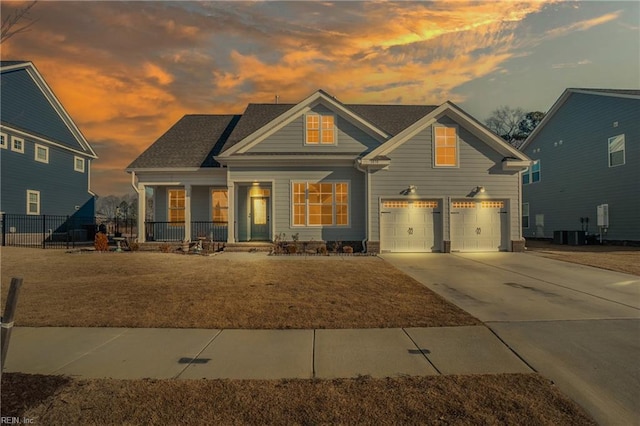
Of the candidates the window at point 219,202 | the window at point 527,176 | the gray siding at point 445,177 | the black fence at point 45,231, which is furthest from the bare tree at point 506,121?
the black fence at point 45,231

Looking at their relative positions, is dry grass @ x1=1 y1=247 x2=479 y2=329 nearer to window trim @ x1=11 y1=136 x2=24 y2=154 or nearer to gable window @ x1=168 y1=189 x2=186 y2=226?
gable window @ x1=168 y1=189 x2=186 y2=226

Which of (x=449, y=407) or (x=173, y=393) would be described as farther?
(x=173, y=393)

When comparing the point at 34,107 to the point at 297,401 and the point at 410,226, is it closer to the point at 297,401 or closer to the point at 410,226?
the point at 410,226

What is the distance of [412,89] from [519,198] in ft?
30.6

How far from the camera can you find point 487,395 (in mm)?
3551

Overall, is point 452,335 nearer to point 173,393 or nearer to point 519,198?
point 173,393

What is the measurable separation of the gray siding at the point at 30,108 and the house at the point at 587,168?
29.5 metres

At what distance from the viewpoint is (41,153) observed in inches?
960

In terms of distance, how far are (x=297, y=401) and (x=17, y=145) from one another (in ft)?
88.6

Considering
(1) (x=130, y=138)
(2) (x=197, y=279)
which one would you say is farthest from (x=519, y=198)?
(1) (x=130, y=138)

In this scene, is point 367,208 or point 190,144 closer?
point 367,208

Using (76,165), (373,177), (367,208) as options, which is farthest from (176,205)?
(76,165)

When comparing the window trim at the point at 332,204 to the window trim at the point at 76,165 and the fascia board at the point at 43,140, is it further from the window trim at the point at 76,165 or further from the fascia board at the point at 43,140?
the window trim at the point at 76,165

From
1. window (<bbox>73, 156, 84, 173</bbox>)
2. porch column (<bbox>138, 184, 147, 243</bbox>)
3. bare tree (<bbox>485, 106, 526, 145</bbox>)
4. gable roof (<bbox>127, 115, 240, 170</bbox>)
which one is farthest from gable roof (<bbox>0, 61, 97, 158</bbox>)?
bare tree (<bbox>485, 106, 526, 145</bbox>)
